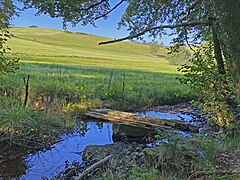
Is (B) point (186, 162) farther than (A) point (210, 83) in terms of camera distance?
No

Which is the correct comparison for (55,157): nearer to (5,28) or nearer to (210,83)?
(5,28)

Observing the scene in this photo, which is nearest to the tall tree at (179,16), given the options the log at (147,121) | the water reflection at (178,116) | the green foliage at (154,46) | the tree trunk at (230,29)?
the tree trunk at (230,29)

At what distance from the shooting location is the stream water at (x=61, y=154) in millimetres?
5070

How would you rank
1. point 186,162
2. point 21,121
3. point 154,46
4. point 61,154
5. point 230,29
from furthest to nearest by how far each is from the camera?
Answer: point 154,46
point 21,121
point 61,154
point 186,162
point 230,29

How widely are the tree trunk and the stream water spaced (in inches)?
148

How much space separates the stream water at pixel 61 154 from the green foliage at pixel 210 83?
1.93 m

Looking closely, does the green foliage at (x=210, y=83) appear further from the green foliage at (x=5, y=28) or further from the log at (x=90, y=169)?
the green foliage at (x=5, y=28)

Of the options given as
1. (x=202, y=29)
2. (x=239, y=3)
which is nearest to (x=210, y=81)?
(x=202, y=29)

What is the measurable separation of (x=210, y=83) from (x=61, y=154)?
3906mm

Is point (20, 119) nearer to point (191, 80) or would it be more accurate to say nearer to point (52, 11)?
point (52, 11)

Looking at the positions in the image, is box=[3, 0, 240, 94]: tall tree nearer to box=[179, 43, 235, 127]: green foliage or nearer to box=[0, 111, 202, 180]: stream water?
box=[179, 43, 235, 127]: green foliage

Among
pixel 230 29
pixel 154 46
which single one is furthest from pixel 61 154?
pixel 154 46

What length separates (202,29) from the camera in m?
7.27

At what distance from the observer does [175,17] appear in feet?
24.4
